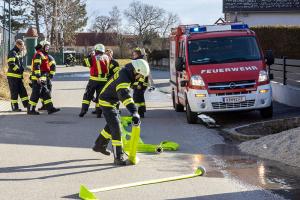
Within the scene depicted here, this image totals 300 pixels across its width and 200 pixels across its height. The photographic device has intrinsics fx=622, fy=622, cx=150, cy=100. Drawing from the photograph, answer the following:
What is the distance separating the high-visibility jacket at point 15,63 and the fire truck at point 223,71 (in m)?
4.53

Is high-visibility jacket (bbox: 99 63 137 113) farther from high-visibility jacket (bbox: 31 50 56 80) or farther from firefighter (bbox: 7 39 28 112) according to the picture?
firefighter (bbox: 7 39 28 112)

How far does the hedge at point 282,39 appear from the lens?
39.2 m

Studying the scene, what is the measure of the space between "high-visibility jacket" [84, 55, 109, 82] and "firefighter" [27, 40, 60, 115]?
A: 5.44ft

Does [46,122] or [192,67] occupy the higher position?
[192,67]

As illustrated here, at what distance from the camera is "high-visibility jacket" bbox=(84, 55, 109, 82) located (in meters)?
15.3

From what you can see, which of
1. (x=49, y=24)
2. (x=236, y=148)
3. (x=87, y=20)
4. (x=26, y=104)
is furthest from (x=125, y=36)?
(x=236, y=148)

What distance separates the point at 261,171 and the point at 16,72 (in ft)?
32.4

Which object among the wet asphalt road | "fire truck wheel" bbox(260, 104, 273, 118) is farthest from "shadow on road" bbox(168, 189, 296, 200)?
"fire truck wheel" bbox(260, 104, 273, 118)

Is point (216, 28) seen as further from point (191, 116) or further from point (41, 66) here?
point (41, 66)

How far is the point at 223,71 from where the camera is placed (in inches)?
569

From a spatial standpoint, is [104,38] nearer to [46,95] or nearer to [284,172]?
[46,95]

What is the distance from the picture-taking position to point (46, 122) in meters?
15.1

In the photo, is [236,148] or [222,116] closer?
[236,148]

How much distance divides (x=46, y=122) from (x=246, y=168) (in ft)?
23.0
